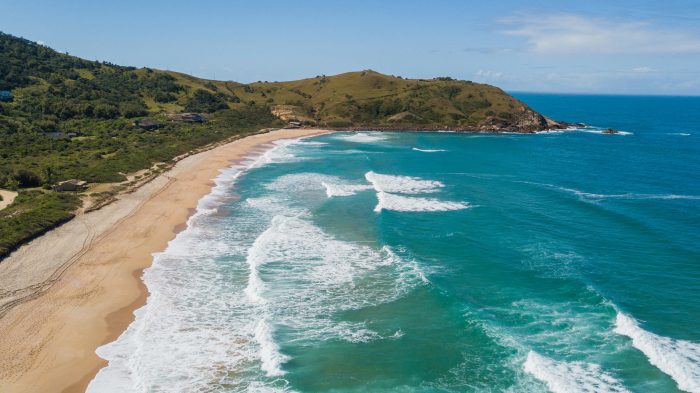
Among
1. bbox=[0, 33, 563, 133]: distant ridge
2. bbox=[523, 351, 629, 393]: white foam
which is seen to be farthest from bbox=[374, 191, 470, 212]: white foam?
bbox=[0, 33, 563, 133]: distant ridge

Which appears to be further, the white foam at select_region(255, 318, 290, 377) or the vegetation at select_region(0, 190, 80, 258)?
the vegetation at select_region(0, 190, 80, 258)

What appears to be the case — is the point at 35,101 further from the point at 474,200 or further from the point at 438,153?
the point at 474,200

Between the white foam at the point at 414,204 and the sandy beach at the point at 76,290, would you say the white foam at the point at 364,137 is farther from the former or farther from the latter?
the sandy beach at the point at 76,290

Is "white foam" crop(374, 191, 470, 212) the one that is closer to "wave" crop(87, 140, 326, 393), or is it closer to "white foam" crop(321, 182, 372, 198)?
"white foam" crop(321, 182, 372, 198)

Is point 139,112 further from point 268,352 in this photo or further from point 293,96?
point 268,352

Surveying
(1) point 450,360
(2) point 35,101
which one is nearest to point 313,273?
(1) point 450,360

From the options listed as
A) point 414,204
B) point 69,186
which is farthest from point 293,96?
point 414,204
